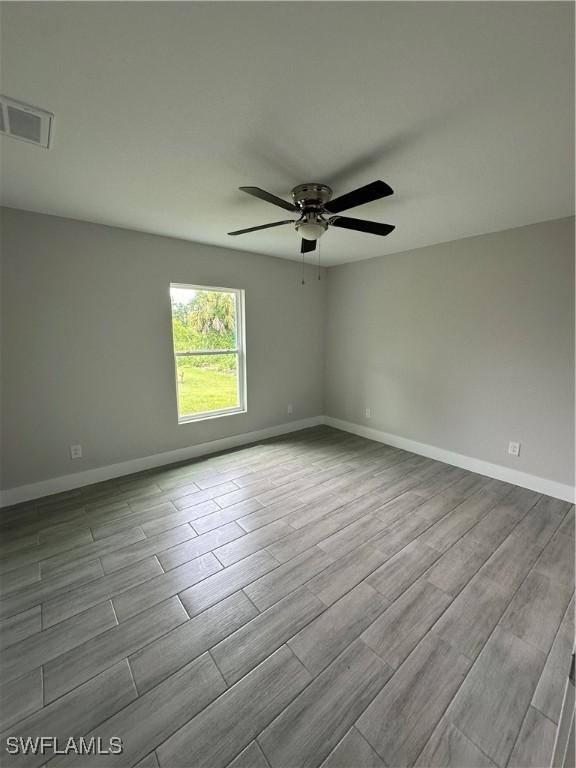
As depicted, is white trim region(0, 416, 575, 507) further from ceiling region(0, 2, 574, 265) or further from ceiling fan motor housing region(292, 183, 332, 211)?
ceiling fan motor housing region(292, 183, 332, 211)

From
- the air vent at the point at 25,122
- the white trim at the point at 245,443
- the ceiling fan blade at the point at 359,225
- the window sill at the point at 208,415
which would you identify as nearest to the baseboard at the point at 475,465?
the white trim at the point at 245,443

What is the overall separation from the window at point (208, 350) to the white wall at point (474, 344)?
1.61m

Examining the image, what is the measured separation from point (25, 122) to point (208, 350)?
235 cm

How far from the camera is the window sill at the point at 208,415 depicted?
3493 millimetres

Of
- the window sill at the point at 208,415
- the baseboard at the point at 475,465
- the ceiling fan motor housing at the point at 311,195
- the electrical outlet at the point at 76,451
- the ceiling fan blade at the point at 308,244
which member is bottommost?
the baseboard at the point at 475,465

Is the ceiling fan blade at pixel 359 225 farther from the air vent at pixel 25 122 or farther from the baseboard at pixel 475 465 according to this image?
the baseboard at pixel 475 465

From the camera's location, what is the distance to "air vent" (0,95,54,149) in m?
1.30

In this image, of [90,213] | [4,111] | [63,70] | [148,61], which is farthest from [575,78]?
Answer: [90,213]

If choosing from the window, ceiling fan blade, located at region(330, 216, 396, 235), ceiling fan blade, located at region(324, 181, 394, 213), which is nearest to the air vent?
ceiling fan blade, located at region(324, 181, 394, 213)

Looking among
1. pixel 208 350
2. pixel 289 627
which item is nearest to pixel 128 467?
pixel 208 350

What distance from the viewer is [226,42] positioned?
40.0 inches

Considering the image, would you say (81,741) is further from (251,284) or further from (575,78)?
(251,284)

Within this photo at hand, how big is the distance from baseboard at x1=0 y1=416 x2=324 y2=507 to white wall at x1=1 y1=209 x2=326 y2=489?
60 millimetres

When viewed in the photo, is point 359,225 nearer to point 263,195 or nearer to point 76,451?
point 263,195
